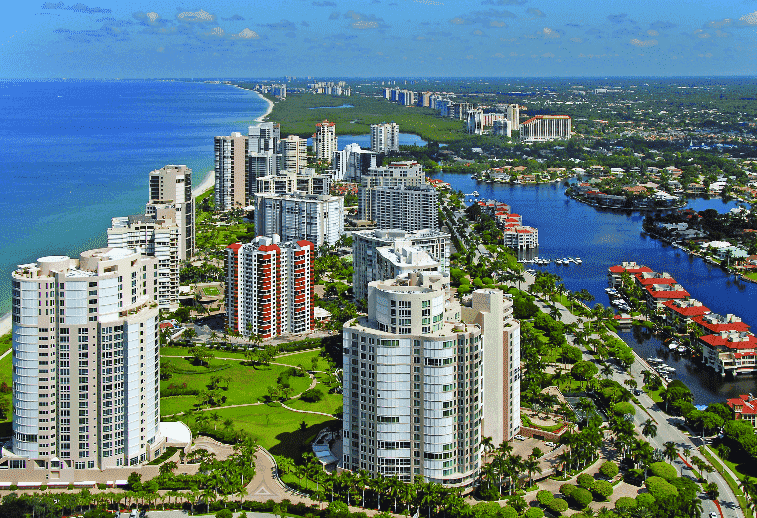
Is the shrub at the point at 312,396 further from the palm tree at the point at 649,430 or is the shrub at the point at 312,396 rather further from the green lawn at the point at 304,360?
the palm tree at the point at 649,430

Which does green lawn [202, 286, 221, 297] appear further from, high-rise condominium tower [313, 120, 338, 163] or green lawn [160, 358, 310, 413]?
high-rise condominium tower [313, 120, 338, 163]

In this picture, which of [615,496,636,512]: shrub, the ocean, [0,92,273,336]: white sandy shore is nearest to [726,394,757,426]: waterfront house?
[615,496,636,512]: shrub

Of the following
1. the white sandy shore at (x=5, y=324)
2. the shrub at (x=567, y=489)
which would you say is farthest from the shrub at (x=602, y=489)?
the white sandy shore at (x=5, y=324)

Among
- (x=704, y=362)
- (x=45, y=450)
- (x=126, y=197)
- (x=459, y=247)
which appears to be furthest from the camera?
(x=126, y=197)

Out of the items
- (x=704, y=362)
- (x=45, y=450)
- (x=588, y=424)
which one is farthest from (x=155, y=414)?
(x=704, y=362)

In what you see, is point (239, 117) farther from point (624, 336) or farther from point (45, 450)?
point (45, 450)

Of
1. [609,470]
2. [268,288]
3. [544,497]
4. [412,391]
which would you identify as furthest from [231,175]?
[544,497]
